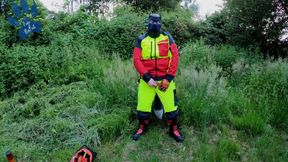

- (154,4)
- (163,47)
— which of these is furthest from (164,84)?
(154,4)

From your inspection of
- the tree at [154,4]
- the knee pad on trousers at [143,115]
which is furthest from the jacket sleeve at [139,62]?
the tree at [154,4]

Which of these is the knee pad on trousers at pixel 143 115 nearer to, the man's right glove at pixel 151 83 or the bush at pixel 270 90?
the man's right glove at pixel 151 83

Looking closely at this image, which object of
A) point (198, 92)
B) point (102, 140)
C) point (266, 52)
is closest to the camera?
point (102, 140)

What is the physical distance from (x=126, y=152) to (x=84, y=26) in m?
5.07

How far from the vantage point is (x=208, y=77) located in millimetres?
5266

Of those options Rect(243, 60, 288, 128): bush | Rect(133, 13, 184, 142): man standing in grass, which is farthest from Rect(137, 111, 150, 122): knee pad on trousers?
Rect(243, 60, 288, 128): bush

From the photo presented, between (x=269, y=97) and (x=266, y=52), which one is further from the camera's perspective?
(x=266, y=52)

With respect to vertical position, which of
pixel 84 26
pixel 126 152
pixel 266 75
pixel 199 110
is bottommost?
pixel 126 152

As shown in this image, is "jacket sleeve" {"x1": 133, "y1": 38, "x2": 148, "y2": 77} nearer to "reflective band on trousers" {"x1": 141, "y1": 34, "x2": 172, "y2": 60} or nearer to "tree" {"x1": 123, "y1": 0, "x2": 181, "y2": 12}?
"reflective band on trousers" {"x1": 141, "y1": 34, "x2": 172, "y2": 60}

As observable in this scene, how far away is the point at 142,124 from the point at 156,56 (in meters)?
1.03

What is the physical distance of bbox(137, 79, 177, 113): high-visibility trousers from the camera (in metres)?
4.46

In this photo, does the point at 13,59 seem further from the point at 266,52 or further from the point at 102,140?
the point at 266,52

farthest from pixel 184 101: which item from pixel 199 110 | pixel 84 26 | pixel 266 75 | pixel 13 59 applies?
pixel 84 26

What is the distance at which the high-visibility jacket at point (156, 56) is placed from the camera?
4371mm
